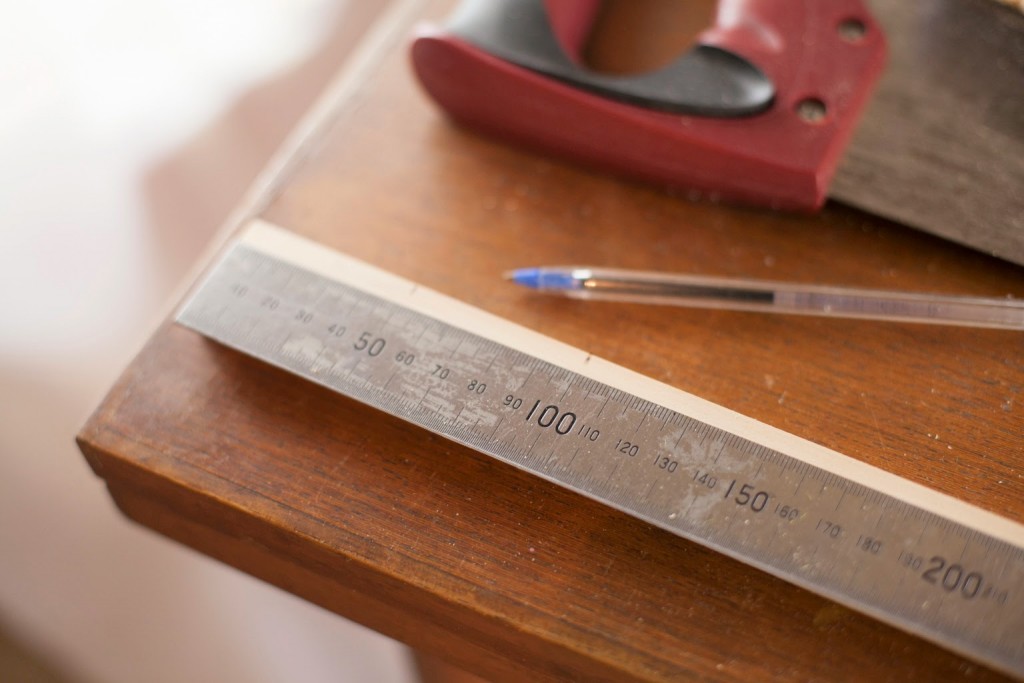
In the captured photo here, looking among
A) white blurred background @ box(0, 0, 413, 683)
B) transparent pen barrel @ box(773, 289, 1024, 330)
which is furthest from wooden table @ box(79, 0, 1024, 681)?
white blurred background @ box(0, 0, 413, 683)

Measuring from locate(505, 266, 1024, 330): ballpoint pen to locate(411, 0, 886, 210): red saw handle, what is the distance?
0.07 meters

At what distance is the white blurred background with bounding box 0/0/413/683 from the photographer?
0.76m

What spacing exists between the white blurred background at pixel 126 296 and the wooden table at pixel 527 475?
272 mm

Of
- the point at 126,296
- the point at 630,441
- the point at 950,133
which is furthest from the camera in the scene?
the point at 126,296

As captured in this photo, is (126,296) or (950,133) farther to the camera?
(126,296)

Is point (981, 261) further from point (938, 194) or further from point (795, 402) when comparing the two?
point (795, 402)

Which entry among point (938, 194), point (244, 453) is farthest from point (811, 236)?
point (244, 453)

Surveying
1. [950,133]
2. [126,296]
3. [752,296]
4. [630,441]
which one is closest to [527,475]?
[630,441]

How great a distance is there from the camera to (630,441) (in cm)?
46

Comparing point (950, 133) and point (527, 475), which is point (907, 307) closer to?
point (950, 133)

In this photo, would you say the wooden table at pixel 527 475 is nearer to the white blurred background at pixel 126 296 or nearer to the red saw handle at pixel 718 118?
the red saw handle at pixel 718 118

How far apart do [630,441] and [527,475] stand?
2.3 inches

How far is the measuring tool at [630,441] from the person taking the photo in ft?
1.36

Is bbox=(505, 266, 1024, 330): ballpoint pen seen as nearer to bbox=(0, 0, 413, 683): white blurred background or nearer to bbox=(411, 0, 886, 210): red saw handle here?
bbox=(411, 0, 886, 210): red saw handle
